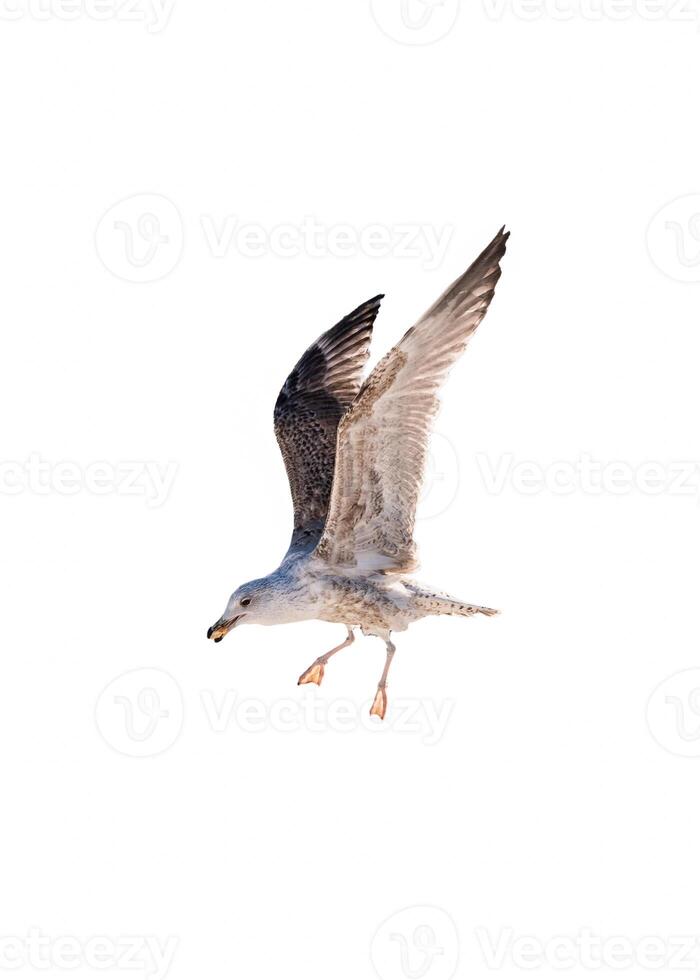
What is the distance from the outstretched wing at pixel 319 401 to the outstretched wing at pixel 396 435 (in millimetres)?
877

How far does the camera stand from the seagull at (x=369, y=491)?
1027 centimetres

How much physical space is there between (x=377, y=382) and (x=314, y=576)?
5.59ft

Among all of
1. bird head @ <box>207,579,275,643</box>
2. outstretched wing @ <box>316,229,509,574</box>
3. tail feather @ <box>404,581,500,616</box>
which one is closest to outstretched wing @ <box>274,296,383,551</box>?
outstretched wing @ <box>316,229,509,574</box>

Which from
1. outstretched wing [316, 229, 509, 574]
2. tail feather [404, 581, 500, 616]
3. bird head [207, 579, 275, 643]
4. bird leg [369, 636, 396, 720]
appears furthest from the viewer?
bird leg [369, 636, 396, 720]

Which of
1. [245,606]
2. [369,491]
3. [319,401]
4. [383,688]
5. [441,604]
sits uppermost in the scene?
[319,401]

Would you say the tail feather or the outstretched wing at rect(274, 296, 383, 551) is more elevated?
the outstretched wing at rect(274, 296, 383, 551)

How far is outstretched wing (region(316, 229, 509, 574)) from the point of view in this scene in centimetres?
1022

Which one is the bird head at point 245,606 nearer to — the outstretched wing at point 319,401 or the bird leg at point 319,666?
the outstretched wing at point 319,401

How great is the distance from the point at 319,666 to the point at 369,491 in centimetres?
188

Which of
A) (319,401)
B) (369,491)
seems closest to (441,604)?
(369,491)

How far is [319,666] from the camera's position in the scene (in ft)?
39.1

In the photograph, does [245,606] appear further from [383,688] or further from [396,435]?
[396,435]

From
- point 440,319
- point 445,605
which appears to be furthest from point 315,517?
point 440,319

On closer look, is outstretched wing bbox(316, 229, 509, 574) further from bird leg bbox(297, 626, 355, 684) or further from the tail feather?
bird leg bbox(297, 626, 355, 684)
